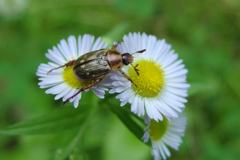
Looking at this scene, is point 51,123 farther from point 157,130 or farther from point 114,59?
point 157,130

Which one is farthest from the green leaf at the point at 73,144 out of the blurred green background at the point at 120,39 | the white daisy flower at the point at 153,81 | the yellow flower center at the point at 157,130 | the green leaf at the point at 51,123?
the blurred green background at the point at 120,39

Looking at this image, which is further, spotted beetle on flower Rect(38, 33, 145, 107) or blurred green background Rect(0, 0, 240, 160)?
blurred green background Rect(0, 0, 240, 160)

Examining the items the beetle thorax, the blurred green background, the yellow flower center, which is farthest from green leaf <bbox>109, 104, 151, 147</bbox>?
the blurred green background

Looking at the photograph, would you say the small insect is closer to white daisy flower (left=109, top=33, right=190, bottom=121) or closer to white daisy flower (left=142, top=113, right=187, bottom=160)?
white daisy flower (left=109, top=33, right=190, bottom=121)

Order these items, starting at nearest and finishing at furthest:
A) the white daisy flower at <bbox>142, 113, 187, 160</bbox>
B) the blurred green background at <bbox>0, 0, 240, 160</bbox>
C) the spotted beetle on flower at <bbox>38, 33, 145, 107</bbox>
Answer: the spotted beetle on flower at <bbox>38, 33, 145, 107</bbox> < the white daisy flower at <bbox>142, 113, 187, 160</bbox> < the blurred green background at <bbox>0, 0, 240, 160</bbox>

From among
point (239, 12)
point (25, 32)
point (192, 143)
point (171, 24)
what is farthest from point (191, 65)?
point (25, 32)

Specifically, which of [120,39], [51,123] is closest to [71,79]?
[51,123]
